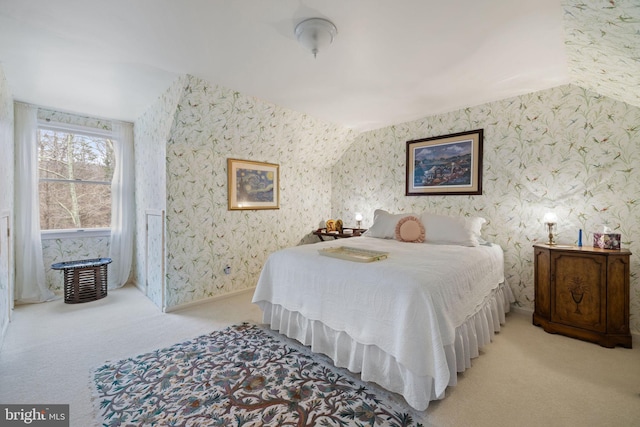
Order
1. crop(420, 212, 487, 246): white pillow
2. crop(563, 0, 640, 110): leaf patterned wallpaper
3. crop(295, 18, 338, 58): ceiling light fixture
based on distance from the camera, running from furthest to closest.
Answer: crop(420, 212, 487, 246): white pillow → crop(295, 18, 338, 58): ceiling light fixture → crop(563, 0, 640, 110): leaf patterned wallpaper

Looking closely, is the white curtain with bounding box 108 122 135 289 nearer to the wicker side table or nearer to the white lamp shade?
the wicker side table

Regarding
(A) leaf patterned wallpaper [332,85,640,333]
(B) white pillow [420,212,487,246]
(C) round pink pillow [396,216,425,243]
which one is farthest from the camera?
(C) round pink pillow [396,216,425,243]

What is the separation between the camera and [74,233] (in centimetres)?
371

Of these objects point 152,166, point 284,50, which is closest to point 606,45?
point 284,50

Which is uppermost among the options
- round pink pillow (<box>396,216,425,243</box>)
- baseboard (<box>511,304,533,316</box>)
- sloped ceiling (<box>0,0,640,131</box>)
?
sloped ceiling (<box>0,0,640,131</box>)

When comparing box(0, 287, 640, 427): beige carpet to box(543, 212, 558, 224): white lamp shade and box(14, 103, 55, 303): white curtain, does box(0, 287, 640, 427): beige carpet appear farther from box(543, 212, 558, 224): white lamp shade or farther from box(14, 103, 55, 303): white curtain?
box(543, 212, 558, 224): white lamp shade

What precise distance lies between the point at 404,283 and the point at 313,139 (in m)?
2.99

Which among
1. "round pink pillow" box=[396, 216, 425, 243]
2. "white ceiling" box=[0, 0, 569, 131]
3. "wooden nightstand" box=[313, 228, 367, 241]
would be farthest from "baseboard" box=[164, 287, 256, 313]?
"white ceiling" box=[0, 0, 569, 131]

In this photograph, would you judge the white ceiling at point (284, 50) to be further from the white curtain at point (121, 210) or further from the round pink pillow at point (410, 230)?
the round pink pillow at point (410, 230)

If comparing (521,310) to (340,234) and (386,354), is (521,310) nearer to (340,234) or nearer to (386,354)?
(386,354)

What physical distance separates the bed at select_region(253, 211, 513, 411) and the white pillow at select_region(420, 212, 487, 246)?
0.08 m

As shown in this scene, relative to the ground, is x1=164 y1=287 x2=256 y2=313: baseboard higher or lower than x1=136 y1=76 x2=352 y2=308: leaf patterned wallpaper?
lower

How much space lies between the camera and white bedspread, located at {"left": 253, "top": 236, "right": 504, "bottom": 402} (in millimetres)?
1523

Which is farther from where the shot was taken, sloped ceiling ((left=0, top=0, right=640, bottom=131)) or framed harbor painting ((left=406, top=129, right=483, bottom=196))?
framed harbor painting ((left=406, top=129, right=483, bottom=196))
